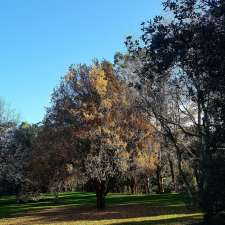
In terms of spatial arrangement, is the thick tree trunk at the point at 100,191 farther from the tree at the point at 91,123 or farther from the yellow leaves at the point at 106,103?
the yellow leaves at the point at 106,103

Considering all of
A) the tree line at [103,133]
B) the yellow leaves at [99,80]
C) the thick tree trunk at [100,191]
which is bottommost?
the thick tree trunk at [100,191]

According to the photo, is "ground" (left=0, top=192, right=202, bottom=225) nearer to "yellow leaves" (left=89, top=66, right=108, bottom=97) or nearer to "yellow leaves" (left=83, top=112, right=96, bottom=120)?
"yellow leaves" (left=83, top=112, right=96, bottom=120)

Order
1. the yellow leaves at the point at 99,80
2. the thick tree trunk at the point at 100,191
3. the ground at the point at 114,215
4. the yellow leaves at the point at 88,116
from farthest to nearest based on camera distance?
the thick tree trunk at the point at 100,191
the yellow leaves at the point at 99,80
the yellow leaves at the point at 88,116
the ground at the point at 114,215

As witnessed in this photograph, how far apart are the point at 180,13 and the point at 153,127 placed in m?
24.5

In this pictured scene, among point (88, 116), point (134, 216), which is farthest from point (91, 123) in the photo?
point (134, 216)

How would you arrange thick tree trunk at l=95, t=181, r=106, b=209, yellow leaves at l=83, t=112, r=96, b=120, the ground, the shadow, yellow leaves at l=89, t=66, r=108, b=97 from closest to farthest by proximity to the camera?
the shadow
the ground
yellow leaves at l=83, t=112, r=96, b=120
yellow leaves at l=89, t=66, r=108, b=97
thick tree trunk at l=95, t=181, r=106, b=209

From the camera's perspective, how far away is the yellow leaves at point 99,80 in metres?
40.1

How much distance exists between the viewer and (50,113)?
41.6 metres

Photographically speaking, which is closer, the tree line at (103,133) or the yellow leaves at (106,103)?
the tree line at (103,133)

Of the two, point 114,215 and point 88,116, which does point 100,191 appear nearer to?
point 88,116

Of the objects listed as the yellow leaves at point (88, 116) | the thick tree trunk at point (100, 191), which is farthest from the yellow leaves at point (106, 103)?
the thick tree trunk at point (100, 191)

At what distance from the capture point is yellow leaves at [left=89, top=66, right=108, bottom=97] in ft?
132

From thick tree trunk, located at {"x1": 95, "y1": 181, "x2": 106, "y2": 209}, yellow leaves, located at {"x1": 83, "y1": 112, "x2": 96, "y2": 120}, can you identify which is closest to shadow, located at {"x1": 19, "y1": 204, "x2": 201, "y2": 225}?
thick tree trunk, located at {"x1": 95, "y1": 181, "x2": 106, "y2": 209}

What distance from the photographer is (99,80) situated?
4025 cm
